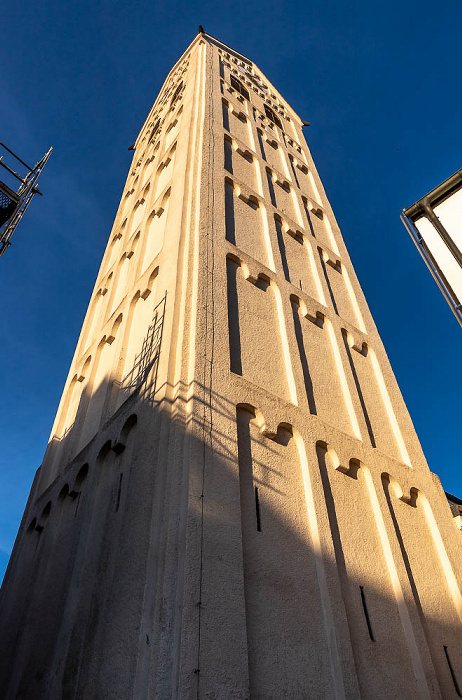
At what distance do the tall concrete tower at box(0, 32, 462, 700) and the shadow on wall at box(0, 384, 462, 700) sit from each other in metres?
0.02

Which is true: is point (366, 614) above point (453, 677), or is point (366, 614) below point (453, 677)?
above

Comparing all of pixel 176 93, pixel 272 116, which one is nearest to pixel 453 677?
pixel 272 116

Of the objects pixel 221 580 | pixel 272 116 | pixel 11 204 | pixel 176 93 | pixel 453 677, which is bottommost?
pixel 453 677

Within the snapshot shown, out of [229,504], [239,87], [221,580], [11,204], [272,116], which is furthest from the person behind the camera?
[272,116]

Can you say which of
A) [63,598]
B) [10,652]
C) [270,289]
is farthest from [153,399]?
[10,652]

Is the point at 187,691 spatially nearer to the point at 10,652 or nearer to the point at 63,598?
the point at 63,598

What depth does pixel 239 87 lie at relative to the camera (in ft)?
59.6

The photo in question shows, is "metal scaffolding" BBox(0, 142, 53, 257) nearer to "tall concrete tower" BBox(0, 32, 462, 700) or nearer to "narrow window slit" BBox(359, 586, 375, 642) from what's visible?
"tall concrete tower" BBox(0, 32, 462, 700)

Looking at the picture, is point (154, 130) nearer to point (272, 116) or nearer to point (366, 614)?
point (272, 116)

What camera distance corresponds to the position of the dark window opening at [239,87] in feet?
58.6

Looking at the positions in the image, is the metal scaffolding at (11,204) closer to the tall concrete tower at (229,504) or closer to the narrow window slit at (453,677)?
the tall concrete tower at (229,504)

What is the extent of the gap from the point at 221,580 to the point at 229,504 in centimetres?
75

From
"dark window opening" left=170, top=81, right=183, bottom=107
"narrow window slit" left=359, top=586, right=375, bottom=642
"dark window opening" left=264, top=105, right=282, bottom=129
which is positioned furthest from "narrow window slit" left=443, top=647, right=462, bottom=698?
"dark window opening" left=170, top=81, right=183, bottom=107

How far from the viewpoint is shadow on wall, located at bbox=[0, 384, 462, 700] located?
407 centimetres
